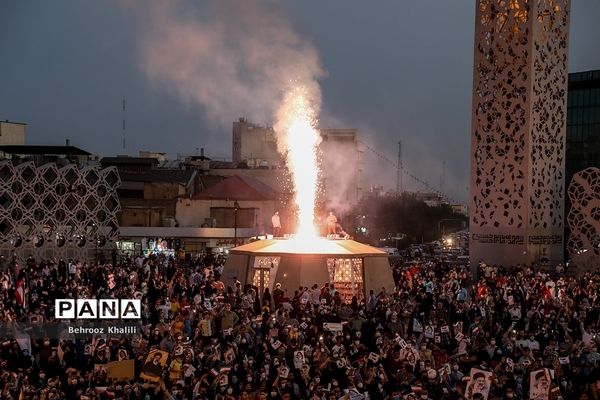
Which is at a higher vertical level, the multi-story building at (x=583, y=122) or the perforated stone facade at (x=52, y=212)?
the multi-story building at (x=583, y=122)

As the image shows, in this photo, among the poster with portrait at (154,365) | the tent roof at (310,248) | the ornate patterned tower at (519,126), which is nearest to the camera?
the poster with portrait at (154,365)

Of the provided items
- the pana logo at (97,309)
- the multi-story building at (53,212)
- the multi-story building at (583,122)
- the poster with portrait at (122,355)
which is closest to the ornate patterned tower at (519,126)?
the multi-story building at (53,212)

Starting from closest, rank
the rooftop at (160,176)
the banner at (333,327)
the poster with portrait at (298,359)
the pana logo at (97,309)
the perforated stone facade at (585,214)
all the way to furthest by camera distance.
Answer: the poster with portrait at (298,359)
the banner at (333,327)
the pana logo at (97,309)
the perforated stone facade at (585,214)
the rooftop at (160,176)

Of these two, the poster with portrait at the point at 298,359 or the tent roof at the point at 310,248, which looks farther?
the tent roof at the point at 310,248

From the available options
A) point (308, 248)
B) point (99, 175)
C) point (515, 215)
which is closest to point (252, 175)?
point (99, 175)

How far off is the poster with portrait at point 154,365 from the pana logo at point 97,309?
10.8ft

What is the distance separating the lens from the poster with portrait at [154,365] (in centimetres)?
1697

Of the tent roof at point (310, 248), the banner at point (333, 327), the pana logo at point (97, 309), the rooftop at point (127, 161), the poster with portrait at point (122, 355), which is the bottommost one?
the poster with portrait at point (122, 355)

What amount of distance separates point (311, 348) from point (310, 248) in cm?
1091

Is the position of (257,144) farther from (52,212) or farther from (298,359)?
(298,359)

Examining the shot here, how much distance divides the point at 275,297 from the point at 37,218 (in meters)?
18.9

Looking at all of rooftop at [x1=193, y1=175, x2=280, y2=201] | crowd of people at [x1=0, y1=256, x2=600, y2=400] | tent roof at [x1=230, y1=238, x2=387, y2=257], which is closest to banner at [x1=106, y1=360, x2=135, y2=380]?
crowd of people at [x1=0, y1=256, x2=600, y2=400]

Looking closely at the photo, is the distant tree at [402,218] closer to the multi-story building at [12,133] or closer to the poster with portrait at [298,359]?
the multi-story building at [12,133]

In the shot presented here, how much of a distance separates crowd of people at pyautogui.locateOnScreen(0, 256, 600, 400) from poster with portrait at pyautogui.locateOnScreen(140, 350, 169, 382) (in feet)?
0.07
